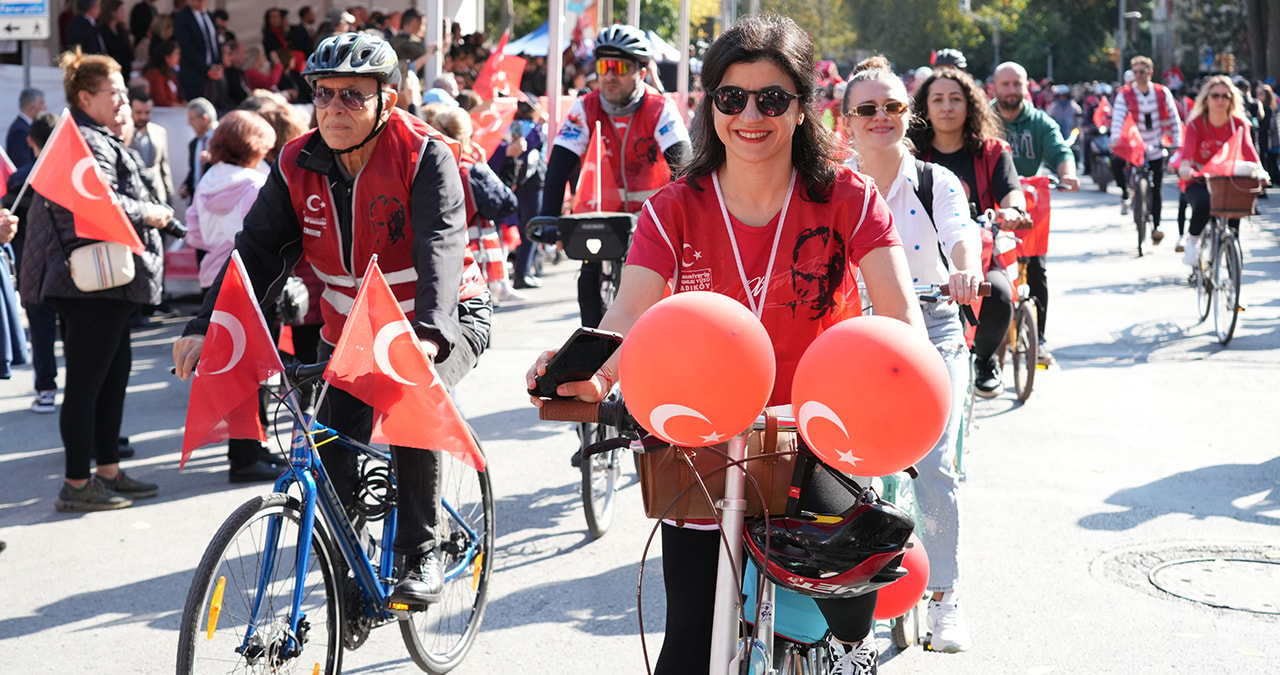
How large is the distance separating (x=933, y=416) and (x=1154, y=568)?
12.0 feet

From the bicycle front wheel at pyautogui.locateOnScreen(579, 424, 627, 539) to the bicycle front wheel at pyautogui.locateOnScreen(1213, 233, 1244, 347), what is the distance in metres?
6.29

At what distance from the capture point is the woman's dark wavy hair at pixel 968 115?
6.52 meters

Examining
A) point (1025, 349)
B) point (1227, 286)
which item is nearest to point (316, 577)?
point (1025, 349)

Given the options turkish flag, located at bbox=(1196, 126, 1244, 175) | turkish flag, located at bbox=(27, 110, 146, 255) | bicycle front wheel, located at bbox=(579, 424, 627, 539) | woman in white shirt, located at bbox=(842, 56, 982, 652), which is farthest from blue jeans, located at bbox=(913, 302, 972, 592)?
turkish flag, located at bbox=(1196, 126, 1244, 175)

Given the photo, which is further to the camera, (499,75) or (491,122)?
(499,75)

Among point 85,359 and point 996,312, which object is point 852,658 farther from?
point 85,359

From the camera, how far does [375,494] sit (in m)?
4.41

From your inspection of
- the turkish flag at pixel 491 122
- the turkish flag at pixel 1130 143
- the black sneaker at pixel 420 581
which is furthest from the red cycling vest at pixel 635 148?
the turkish flag at pixel 1130 143

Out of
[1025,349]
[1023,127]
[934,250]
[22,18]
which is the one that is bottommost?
[1025,349]

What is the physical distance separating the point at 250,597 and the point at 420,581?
2.66ft

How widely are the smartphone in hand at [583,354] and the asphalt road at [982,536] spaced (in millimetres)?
2365

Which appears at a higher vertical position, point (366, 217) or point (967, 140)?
point (967, 140)

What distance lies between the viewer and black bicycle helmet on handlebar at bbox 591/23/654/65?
7574 mm

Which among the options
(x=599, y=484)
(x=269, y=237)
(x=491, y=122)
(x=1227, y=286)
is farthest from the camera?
(x=491, y=122)
